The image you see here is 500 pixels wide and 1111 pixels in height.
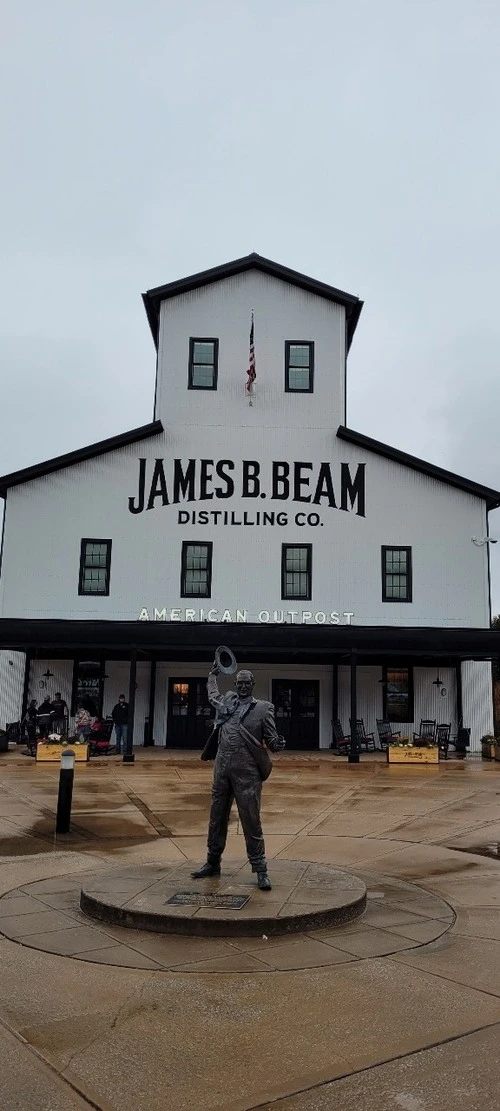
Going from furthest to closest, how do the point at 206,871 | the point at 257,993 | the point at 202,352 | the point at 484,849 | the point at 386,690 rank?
1. the point at 202,352
2. the point at 386,690
3. the point at 484,849
4. the point at 206,871
5. the point at 257,993

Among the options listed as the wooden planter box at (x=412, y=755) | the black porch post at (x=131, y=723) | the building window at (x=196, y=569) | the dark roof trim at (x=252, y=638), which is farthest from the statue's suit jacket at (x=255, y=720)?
the building window at (x=196, y=569)

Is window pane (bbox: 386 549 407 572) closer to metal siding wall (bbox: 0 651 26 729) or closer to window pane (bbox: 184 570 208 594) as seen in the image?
window pane (bbox: 184 570 208 594)

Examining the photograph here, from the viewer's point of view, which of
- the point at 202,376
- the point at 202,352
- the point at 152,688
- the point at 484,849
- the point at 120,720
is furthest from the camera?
the point at 202,352

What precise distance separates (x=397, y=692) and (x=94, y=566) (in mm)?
10911

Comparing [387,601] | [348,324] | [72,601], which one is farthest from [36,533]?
[348,324]

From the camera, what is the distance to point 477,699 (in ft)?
93.1

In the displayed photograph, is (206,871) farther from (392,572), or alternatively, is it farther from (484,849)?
(392,572)

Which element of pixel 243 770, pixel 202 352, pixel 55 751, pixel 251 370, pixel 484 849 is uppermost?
pixel 202 352

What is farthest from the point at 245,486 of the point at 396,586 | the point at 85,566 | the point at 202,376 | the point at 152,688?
the point at 152,688

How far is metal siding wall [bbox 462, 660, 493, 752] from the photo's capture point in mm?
28094

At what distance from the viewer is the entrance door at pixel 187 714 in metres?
27.9

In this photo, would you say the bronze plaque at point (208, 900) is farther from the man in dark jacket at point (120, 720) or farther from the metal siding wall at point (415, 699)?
the metal siding wall at point (415, 699)

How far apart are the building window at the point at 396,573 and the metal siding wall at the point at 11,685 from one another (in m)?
12.3

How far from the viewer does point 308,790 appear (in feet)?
55.9
